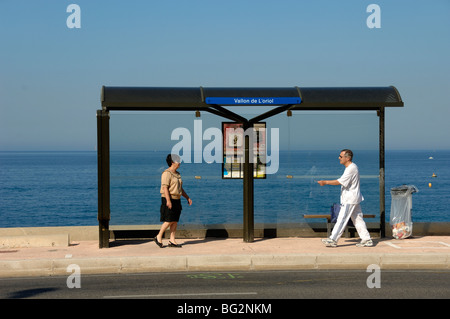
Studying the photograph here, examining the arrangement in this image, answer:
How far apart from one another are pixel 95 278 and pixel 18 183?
8971 centimetres

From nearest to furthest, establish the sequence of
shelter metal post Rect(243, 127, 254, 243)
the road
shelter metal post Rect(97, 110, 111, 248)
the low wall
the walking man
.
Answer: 1. the road
2. the walking man
3. shelter metal post Rect(97, 110, 111, 248)
4. shelter metal post Rect(243, 127, 254, 243)
5. the low wall

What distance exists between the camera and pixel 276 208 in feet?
45.8

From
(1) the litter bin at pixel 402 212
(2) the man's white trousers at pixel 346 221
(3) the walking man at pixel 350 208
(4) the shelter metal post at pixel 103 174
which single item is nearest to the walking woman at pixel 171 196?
(4) the shelter metal post at pixel 103 174

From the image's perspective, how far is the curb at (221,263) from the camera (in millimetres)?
10344

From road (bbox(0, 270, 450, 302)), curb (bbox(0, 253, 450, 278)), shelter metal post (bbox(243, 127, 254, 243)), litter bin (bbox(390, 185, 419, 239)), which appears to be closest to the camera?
road (bbox(0, 270, 450, 302))

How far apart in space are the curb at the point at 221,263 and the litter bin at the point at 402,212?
2150mm

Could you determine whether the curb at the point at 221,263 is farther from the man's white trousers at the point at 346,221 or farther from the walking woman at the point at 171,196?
the walking woman at the point at 171,196

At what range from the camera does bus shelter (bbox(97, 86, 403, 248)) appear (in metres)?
12.3

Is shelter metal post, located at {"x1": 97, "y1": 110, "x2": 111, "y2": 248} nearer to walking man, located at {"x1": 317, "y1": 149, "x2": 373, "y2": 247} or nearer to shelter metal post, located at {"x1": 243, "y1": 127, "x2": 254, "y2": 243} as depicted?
shelter metal post, located at {"x1": 243, "y1": 127, "x2": 254, "y2": 243}

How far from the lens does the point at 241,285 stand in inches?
364

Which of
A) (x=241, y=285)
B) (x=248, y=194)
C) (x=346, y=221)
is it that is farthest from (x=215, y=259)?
(x=346, y=221)

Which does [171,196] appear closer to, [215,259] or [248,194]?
[248,194]

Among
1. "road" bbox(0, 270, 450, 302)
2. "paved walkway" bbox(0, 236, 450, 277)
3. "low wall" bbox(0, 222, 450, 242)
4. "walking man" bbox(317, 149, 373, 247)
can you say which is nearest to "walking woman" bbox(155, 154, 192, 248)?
"paved walkway" bbox(0, 236, 450, 277)

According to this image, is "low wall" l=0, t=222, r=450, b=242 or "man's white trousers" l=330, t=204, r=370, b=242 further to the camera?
"low wall" l=0, t=222, r=450, b=242
